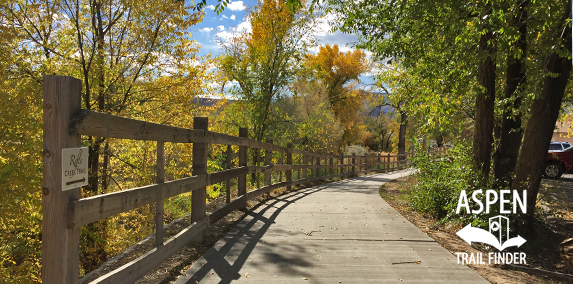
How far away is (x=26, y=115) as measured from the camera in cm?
516

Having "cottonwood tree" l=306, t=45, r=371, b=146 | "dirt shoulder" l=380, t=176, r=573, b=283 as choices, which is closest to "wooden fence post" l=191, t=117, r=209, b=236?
"dirt shoulder" l=380, t=176, r=573, b=283

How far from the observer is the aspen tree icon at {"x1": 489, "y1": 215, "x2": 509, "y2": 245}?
5531 millimetres

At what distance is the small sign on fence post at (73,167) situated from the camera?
242cm

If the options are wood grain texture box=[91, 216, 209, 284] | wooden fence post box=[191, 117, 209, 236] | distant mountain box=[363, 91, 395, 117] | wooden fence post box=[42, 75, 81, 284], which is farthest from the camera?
distant mountain box=[363, 91, 395, 117]

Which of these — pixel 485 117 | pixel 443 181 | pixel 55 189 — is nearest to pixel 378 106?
pixel 443 181

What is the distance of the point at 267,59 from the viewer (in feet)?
51.0

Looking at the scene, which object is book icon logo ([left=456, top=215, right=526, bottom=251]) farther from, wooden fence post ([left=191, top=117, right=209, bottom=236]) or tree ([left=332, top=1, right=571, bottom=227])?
wooden fence post ([left=191, top=117, right=209, bottom=236])

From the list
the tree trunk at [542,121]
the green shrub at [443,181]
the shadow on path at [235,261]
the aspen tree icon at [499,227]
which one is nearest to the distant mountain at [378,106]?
the green shrub at [443,181]

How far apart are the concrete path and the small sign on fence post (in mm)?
1578

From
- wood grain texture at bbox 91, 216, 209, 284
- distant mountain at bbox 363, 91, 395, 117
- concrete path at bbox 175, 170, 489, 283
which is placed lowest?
concrete path at bbox 175, 170, 489, 283

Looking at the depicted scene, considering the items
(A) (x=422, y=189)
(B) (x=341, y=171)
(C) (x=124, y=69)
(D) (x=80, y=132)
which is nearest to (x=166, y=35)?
(C) (x=124, y=69)

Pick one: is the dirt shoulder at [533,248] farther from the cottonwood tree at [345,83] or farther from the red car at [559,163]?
the cottonwood tree at [345,83]

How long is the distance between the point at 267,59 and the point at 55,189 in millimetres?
13592

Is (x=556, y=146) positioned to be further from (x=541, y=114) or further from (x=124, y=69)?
(x=124, y=69)
